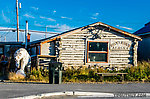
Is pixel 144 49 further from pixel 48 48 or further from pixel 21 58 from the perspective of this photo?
pixel 21 58

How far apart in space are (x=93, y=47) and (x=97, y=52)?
0.56 meters

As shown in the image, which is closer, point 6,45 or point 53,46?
point 53,46

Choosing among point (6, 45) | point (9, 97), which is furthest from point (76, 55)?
point (6, 45)

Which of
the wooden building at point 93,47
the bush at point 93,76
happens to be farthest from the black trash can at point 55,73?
the wooden building at point 93,47

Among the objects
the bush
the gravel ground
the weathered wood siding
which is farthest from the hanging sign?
the gravel ground

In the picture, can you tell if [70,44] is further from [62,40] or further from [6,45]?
[6,45]

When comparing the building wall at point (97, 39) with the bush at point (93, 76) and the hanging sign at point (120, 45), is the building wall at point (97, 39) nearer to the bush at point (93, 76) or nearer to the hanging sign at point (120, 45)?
the hanging sign at point (120, 45)

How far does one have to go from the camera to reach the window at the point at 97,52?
13.2 metres

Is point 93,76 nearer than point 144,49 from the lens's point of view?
Yes

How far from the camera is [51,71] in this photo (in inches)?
360

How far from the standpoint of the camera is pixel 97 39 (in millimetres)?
13070

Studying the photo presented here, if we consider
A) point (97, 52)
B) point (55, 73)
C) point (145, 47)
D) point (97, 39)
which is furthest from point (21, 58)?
point (145, 47)

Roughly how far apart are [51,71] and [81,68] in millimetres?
4035

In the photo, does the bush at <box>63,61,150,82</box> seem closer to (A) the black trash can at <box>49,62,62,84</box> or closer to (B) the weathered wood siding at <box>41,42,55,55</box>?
(A) the black trash can at <box>49,62,62,84</box>
